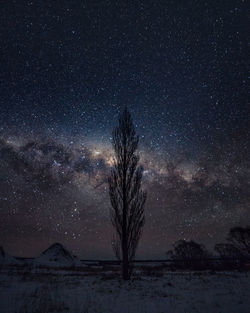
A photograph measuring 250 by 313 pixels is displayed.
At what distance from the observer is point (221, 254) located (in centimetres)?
4503

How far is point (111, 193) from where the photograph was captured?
58.7ft

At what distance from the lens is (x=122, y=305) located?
8594 millimetres

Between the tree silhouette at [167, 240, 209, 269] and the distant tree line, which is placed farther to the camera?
the tree silhouette at [167, 240, 209, 269]

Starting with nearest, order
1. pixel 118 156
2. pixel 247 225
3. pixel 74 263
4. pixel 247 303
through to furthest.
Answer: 1. pixel 247 303
2. pixel 118 156
3. pixel 247 225
4. pixel 74 263

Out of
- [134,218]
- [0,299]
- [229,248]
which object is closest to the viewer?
[0,299]

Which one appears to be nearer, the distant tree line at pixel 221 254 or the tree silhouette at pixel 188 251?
the distant tree line at pixel 221 254

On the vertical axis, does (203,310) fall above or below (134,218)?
below

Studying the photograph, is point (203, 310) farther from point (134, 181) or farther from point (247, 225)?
point (247, 225)

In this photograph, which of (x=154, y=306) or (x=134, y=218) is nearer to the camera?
(x=154, y=306)

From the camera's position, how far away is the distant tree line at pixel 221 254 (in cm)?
3262

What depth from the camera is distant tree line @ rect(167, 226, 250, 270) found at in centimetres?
3262

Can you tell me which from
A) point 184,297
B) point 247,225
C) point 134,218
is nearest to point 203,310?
point 184,297

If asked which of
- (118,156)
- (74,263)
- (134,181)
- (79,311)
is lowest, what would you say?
(79,311)

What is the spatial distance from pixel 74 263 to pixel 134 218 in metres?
36.0
